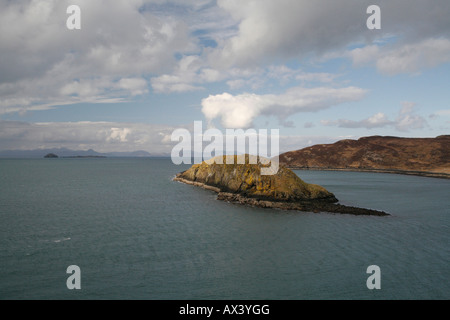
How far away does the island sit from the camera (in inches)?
1684

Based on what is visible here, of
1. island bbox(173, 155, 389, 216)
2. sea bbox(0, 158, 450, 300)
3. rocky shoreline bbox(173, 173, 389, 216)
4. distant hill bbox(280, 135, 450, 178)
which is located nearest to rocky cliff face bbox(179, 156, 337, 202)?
island bbox(173, 155, 389, 216)

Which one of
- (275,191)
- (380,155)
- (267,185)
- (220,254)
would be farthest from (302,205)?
(380,155)

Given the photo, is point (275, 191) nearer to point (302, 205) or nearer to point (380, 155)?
point (302, 205)

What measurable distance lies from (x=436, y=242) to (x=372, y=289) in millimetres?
14970

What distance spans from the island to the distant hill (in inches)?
3978

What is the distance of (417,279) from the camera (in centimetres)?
1905

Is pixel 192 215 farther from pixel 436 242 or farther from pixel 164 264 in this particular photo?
pixel 436 242

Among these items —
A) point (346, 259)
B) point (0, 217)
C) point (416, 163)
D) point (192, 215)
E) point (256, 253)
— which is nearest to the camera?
point (346, 259)

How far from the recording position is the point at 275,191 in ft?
A: 156

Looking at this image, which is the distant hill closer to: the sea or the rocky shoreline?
the rocky shoreline

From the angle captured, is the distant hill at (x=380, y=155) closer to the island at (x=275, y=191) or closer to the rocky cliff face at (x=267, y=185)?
the rocky cliff face at (x=267, y=185)

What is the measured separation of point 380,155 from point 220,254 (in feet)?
527
